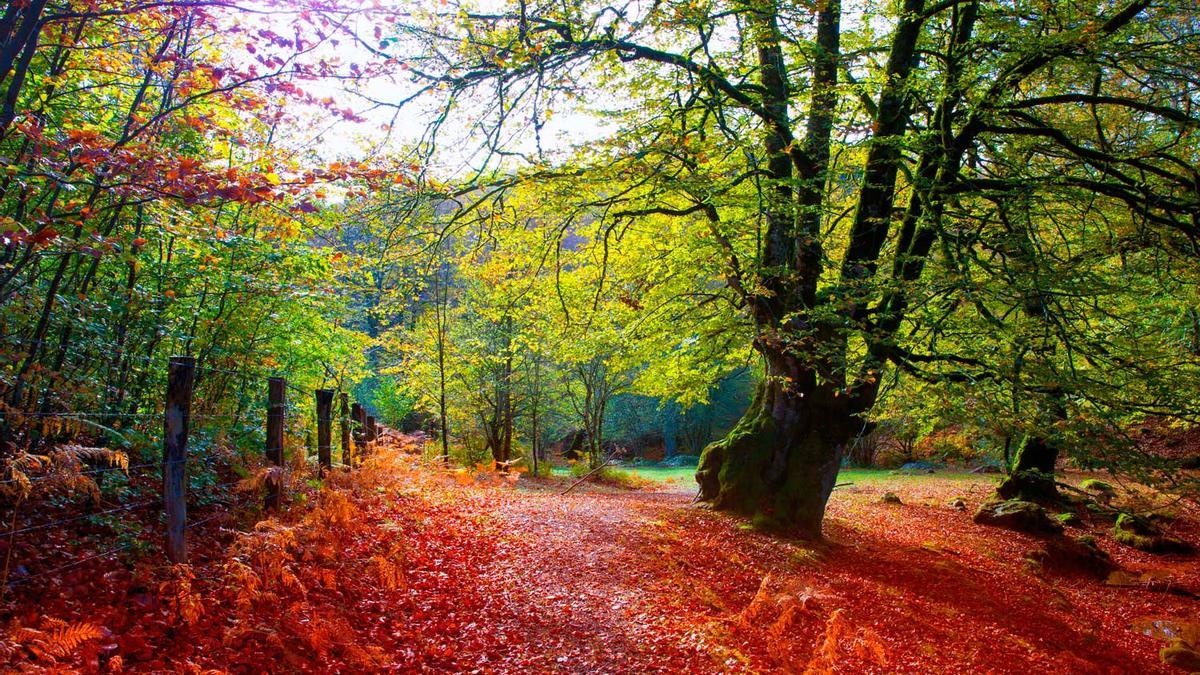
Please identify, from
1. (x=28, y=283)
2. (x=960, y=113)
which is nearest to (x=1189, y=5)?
(x=960, y=113)

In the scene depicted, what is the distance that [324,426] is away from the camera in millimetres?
7414

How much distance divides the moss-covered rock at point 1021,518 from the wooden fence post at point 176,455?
14.1 metres

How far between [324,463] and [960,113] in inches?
353

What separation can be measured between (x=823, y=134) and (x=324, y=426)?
25.6 feet

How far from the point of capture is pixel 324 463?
7.57m

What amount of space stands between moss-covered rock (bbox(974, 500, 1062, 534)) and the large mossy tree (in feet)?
18.3

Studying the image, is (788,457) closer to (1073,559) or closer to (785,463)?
(785,463)

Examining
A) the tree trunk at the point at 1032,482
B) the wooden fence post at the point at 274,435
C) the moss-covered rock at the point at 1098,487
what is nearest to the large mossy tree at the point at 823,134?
the wooden fence post at the point at 274,435

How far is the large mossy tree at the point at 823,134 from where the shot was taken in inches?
246

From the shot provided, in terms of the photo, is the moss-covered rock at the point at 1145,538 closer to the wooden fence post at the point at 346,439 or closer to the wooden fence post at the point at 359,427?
the wooden fence post at the point at 346,439

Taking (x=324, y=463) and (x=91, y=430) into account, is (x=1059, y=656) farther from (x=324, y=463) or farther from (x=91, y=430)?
(x=91, y=430)

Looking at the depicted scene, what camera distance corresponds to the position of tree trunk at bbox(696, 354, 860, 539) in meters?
9.37

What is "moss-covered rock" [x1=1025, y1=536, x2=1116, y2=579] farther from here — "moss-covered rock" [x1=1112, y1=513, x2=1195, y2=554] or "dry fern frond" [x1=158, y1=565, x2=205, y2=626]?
"dry fern frond" [x1=158, y1=565, x2=205, y2=626]

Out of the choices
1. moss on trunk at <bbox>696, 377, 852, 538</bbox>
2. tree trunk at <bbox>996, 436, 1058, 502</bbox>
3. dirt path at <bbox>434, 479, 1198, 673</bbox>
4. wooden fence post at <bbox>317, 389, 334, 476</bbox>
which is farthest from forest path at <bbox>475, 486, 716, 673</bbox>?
tree trunk at <bbox>996, 436, 1058, 502</bbox>
